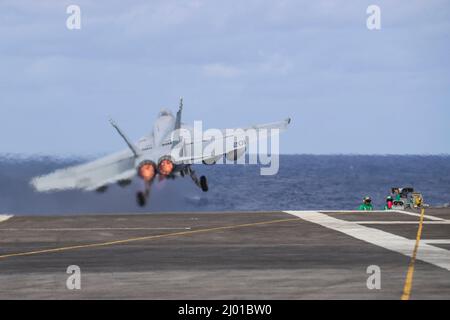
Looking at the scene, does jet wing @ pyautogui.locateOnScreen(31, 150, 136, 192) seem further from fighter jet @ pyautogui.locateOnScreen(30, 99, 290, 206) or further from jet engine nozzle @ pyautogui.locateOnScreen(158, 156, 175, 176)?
jet engine nozzle @ pyautogui.locateOnScreen(158, 156, 175, 176)

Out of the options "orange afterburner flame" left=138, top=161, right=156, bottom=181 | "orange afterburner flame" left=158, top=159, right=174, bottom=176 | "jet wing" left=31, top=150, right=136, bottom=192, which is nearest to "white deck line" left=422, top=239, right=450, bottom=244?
"orange afterburner flame" left=158, top=159, right=174, bottom=176

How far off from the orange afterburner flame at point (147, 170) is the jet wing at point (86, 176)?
18.1ft

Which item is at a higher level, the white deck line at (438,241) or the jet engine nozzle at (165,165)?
the jet engine nozzle at (165,165)

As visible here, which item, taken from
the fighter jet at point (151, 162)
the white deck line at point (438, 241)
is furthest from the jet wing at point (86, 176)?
the white deck line at point (438, 241)

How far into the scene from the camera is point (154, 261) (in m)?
29.0

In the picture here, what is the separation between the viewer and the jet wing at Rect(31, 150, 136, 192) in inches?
2520

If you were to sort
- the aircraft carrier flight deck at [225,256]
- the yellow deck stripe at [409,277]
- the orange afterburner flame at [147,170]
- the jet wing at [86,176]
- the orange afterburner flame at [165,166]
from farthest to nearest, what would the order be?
the jet wing at [86,176] → the orange afterburner flame at [165,166] → the orange afterburner flame at [147,170] → the aircraft carrier flight deck at [225,256] → the yellow deck stripe at [409,277]

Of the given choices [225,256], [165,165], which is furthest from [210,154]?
[225,256]

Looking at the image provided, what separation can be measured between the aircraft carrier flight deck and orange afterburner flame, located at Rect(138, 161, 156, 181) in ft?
23.5

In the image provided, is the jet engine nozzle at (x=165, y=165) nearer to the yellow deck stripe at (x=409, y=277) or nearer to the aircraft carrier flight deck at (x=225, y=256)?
the aircraft carrier flight deck at (x=225, y=256)

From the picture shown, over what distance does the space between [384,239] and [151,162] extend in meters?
22.3

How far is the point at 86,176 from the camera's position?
2601 inches

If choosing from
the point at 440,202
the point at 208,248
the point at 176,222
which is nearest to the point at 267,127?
the point at 176,222

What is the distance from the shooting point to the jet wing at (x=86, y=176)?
64000mm
